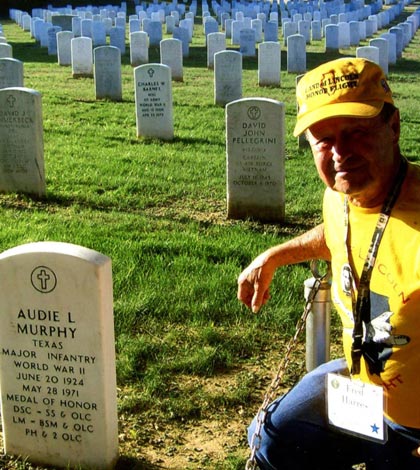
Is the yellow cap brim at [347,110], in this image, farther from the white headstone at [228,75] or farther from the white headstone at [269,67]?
the white headstone at [269,67]

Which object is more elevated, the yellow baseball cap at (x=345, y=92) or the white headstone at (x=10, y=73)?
the yellow baseball cap at (x=345, y=92)

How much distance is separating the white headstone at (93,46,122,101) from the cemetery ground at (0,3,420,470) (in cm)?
177

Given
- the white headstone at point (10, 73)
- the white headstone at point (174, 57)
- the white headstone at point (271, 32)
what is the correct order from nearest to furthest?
the white headstone at point (10, 73) → the white headstone at point (174, 57) → the white headstone at point (271, 32)

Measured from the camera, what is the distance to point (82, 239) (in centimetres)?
699

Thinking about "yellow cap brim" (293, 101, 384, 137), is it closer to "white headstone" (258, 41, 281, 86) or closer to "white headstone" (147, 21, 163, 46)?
"white headstone" (258, 41, 281, 86)

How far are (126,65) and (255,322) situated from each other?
17.0 meters

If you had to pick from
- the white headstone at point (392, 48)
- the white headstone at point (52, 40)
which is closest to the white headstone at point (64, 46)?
the white headstone at point (52, 40)

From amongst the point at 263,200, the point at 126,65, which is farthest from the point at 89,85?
the point at 263,200

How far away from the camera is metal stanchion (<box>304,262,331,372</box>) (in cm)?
438

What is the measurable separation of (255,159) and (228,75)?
23.6 feet

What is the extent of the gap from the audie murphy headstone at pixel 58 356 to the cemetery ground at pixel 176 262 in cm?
19

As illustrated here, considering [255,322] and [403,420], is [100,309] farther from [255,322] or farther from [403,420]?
[255,322]

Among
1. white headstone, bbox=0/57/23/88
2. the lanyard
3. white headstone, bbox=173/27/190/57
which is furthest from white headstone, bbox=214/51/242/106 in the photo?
the lanyard

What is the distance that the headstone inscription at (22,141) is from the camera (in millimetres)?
8531
